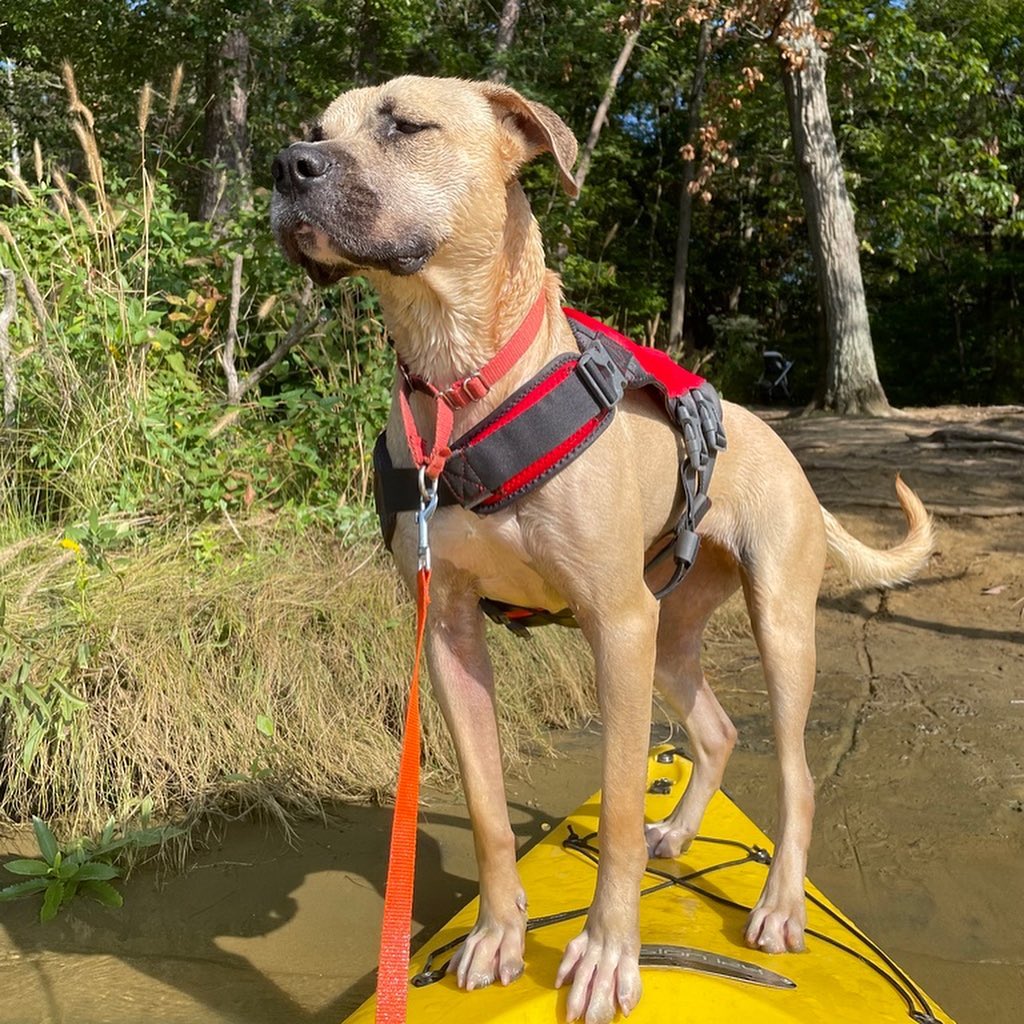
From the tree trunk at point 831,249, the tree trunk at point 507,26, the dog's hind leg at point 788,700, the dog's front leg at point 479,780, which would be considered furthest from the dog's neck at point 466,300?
the tree trunk at point 507,26

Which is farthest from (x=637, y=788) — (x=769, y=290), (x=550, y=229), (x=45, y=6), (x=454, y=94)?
(x=769, y=290)

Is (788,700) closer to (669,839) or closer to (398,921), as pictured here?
(669,839)

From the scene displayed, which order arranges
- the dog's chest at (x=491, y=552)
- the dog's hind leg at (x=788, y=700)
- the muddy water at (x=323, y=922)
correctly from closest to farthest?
1. the dog's chest at (x=491, y=552)
2. the dog's hind leg at (x=788, y=700)
3. the muddy water at (x=323, y=922)

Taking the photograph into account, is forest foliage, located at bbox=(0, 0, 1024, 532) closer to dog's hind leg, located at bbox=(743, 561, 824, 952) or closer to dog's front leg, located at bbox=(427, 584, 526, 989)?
dog's front leg, located at bbox=(427, 584, 526, 989)

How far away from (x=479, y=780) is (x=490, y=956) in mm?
415

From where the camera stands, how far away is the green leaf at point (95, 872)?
345 centimetres

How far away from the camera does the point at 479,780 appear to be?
251 centimetres

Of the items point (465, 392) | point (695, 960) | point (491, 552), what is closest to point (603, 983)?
point (695, 960)

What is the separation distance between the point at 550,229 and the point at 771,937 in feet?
28.4

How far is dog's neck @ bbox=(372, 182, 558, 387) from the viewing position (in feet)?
7.52

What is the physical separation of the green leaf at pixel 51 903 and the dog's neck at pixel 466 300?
2219 mm

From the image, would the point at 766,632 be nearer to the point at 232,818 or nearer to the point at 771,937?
the point at 771,937

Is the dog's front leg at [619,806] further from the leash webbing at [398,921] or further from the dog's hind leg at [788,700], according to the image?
the dog's hind leg at [788,700]

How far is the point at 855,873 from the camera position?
11.8 feet
